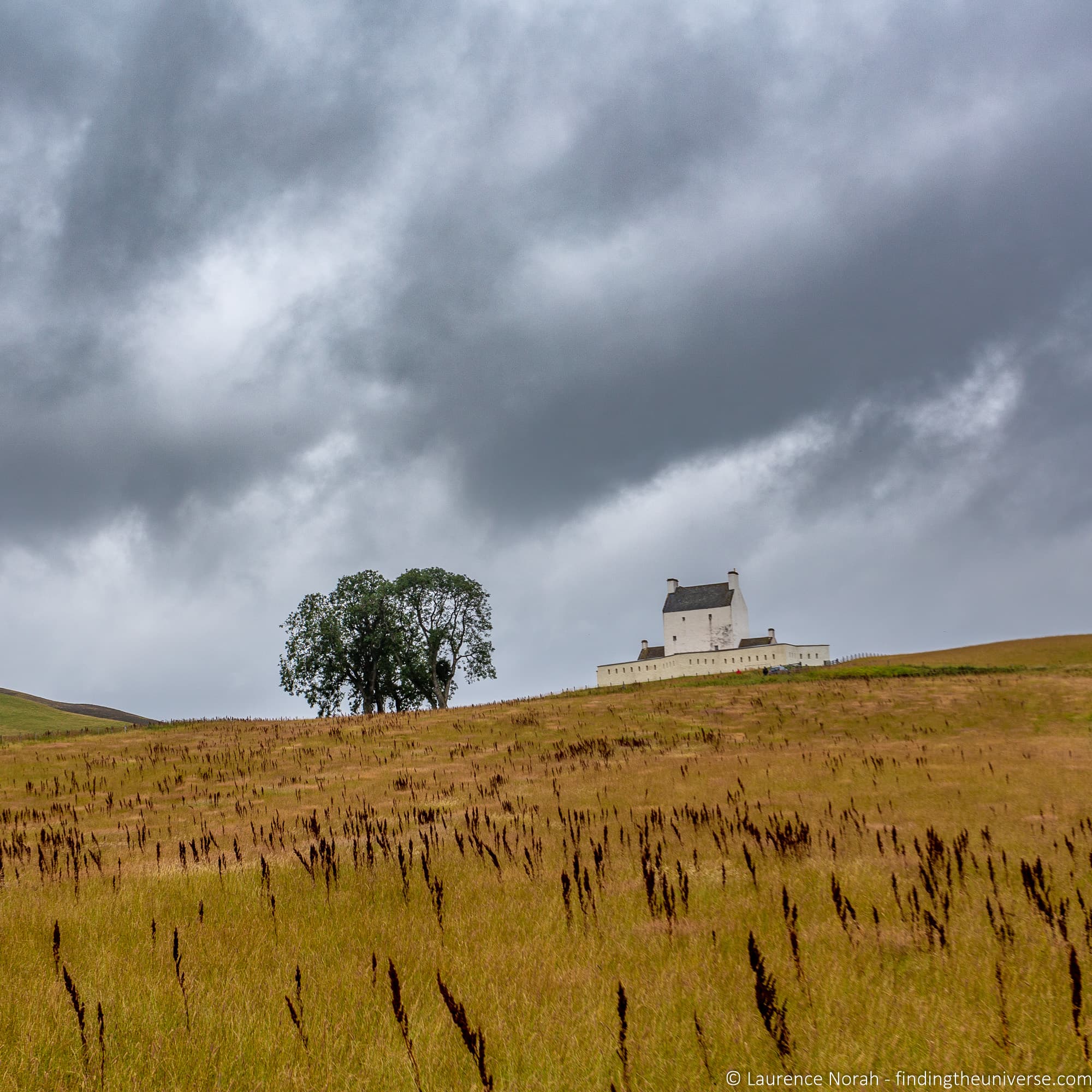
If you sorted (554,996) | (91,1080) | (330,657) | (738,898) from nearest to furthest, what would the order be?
(91,1080) → (554,996) → (738,898) → (330,657)

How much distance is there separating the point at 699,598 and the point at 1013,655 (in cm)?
3460

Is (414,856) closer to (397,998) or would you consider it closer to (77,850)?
(77,850)

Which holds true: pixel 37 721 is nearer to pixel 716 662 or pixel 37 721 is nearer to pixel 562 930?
pixel 562 930

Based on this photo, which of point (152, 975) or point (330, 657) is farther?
point (330, 657)

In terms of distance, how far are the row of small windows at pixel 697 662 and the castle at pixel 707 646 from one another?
0.20ft

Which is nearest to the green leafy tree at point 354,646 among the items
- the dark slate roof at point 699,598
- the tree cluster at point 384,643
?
the tree cluster at point 384,643

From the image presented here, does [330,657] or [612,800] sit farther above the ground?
[330,657]

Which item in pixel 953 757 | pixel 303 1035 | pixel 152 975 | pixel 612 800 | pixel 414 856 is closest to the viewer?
pixel 303 1035

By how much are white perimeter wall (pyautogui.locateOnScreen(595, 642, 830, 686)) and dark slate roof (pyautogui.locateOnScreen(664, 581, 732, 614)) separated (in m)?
1.31

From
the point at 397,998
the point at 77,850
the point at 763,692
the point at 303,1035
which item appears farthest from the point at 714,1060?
the point at 763,692

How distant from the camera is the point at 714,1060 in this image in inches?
149

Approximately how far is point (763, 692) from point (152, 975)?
1366 inches

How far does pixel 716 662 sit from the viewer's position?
8338cm

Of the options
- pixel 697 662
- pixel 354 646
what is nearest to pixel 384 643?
pixel 354 646
